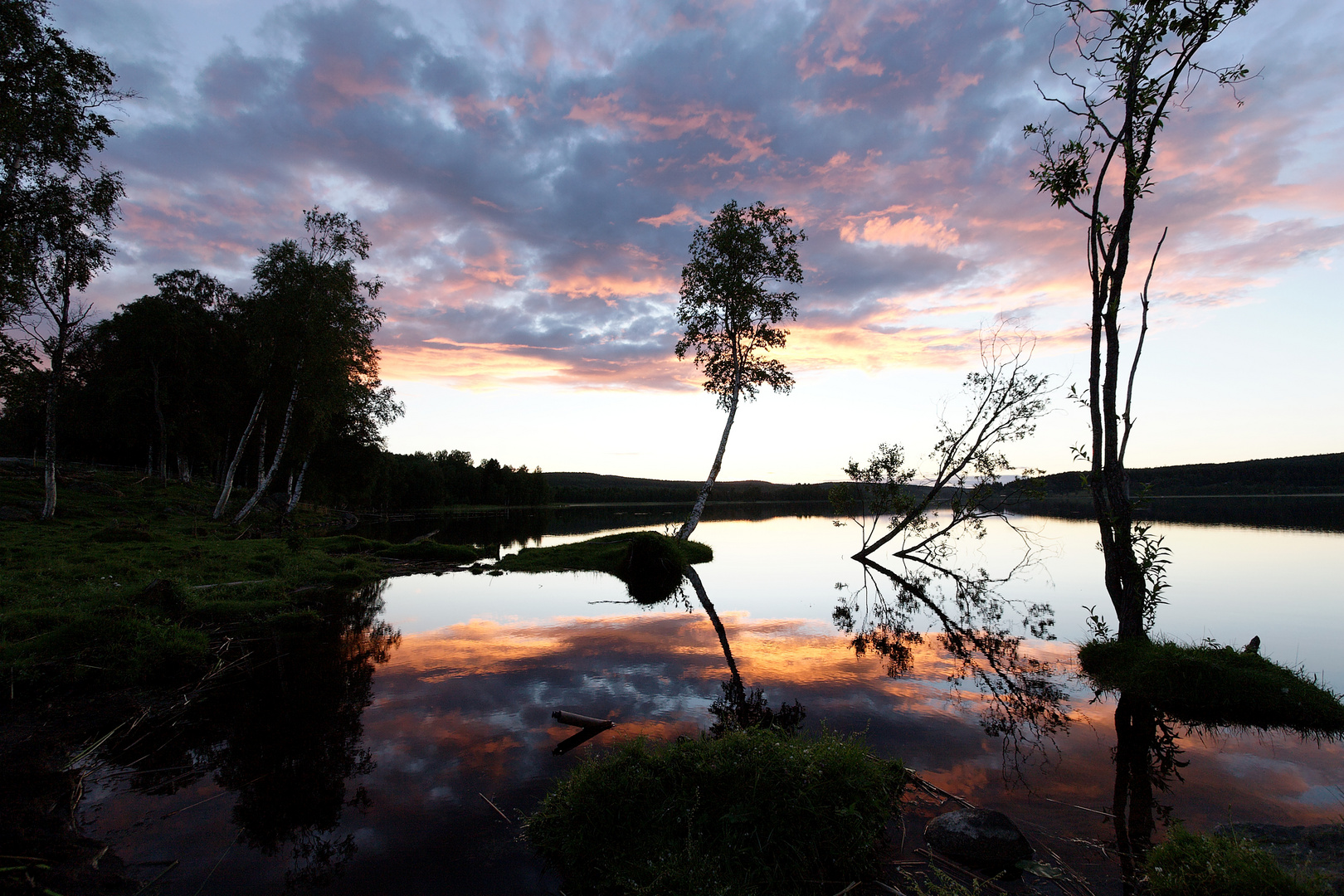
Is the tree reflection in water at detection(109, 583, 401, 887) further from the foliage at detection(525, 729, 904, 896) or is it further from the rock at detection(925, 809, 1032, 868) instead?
the rock at detection(925, 809, 1032, 868)

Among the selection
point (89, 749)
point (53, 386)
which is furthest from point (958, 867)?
point (53, 386)

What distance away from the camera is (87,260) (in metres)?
20.4

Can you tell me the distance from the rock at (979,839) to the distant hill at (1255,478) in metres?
107

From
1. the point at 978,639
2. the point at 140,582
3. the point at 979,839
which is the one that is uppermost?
the point at 140,582

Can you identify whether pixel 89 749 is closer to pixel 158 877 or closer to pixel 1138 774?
pixel 158 877

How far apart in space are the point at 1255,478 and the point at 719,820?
6137 inches

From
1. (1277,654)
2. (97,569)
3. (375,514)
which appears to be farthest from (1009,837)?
(375,514)

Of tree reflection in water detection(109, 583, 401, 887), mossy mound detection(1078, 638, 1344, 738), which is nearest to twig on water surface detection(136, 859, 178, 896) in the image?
tree reflection in water detection(109, 583, 401, 887)

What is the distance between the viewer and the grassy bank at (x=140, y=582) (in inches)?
387

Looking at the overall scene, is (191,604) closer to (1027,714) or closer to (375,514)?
(1027,714)

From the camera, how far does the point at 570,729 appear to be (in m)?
8.49

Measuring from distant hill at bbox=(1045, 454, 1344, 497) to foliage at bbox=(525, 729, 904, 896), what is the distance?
10847cm

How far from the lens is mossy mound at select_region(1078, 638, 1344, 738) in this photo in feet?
29.0

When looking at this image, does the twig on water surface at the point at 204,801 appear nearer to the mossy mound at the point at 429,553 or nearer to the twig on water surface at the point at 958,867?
the twig on water surface at the point at 958,867
